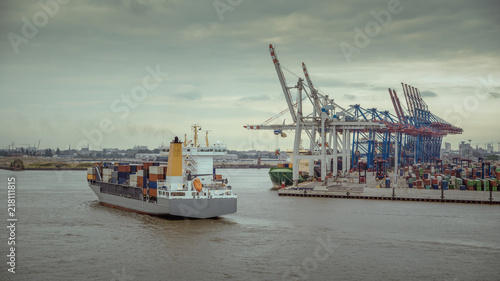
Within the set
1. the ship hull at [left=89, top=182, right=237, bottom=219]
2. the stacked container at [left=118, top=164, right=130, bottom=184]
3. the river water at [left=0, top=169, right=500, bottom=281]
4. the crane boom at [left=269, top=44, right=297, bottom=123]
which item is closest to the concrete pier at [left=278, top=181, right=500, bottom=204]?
the river water at [left=0, top=169, right=500, bottom=281]

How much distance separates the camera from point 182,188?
3534cm

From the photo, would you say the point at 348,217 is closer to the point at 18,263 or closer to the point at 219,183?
the point at 219,183

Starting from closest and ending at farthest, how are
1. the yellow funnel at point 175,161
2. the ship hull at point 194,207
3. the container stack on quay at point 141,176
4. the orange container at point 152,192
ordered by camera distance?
the ship hull at point 194,207, the yellow funnel at point 175,161, the orange container at point 152,192, the container stack on quay at point 141,176

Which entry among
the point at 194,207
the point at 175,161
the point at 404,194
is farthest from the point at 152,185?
the point at 404,194

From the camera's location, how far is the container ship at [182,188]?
34.3m

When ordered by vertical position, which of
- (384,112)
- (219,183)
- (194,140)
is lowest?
(219,183)

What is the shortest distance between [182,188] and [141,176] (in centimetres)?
553

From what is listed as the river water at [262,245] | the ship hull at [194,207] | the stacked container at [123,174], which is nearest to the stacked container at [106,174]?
the stacked container at [123,174]

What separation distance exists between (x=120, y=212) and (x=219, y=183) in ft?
33.5

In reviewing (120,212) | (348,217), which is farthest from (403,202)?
(120,212)

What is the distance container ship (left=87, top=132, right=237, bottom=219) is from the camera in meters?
34.3

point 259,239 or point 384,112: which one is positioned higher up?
→ point 384,112

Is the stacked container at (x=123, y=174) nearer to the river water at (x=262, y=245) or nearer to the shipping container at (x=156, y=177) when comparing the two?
the river water at (x=262, y=245)

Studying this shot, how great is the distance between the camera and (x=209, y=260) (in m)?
24.7
